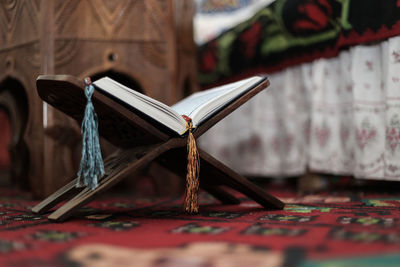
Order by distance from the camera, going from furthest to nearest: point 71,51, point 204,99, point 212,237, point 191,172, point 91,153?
point 71,51 < point 204,99 < point 191,172 < point 91,153 < point 212,237

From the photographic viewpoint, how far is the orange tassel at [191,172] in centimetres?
109

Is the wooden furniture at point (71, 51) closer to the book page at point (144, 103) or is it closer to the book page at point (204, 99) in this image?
the book page at point (204, 99)

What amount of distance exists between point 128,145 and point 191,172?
0.29m

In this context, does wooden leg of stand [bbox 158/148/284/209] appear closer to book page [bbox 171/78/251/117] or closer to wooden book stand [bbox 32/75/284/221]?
wooden book stand [bbox 32/75/284/221]

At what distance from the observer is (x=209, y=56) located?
2.52 metres

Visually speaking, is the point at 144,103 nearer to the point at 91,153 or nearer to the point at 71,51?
the point at 91,153

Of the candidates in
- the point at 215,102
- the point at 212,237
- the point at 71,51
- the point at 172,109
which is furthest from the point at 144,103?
the point at 71,51

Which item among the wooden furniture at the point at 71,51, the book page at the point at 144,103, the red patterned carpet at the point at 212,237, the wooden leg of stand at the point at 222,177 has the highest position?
the wooden furniture at the point at 71,51

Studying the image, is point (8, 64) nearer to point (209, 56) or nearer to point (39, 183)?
point (39, 183)

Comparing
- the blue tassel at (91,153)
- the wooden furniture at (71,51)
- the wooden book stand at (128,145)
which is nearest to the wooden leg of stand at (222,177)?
the wooden book stand at (128,145)

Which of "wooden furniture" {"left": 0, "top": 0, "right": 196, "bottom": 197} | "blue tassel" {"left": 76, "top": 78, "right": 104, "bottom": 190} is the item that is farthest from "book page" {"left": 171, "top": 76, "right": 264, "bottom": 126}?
"wooden furniture" {"left": 0, "top": 0, "right": 196, "bottom": 197}

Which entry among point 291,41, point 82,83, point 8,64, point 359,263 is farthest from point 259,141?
point 359,263

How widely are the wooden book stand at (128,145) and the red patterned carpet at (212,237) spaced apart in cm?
7

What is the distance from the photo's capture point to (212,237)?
82cm
